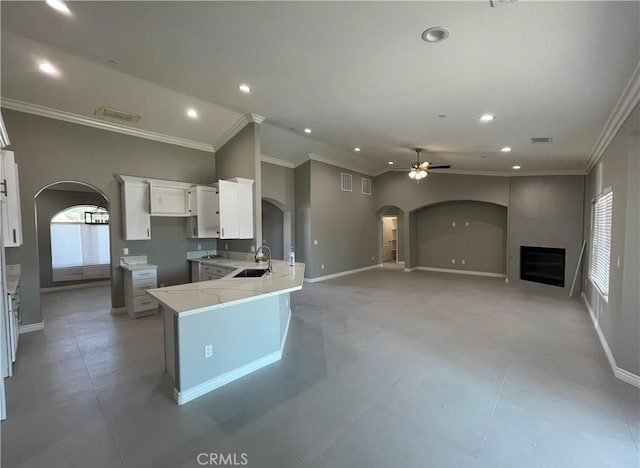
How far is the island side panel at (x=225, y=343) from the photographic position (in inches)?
99.7

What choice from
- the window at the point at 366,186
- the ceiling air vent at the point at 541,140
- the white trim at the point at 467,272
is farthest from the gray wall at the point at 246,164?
the white trim at the point at 467,272

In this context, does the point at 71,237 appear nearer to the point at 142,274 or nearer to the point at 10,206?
the point at 142,274

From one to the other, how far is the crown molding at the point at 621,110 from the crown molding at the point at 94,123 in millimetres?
6553

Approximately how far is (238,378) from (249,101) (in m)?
3.81

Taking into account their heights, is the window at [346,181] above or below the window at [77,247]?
above

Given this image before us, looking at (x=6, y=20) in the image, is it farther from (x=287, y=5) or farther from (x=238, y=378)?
(x=238, y=378)

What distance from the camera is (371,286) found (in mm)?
7320

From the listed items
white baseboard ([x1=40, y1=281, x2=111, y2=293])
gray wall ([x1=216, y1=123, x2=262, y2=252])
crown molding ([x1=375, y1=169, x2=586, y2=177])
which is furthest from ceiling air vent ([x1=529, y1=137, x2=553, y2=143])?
white baseboard ([x1=40, y1=281, x2=111, y2=293])

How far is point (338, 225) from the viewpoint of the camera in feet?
28.5

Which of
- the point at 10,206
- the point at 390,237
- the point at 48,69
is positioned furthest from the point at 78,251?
the point at 390,237

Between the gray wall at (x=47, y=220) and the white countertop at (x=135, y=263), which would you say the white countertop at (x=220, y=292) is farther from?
the gray wall at (x=47, y=220)

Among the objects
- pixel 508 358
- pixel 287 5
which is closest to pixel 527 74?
pixel 287 5

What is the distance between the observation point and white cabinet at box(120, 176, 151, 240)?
5133mm

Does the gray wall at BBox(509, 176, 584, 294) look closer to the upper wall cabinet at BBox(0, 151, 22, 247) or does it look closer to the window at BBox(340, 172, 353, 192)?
the window at BBox(340, 172, 353, 192)
